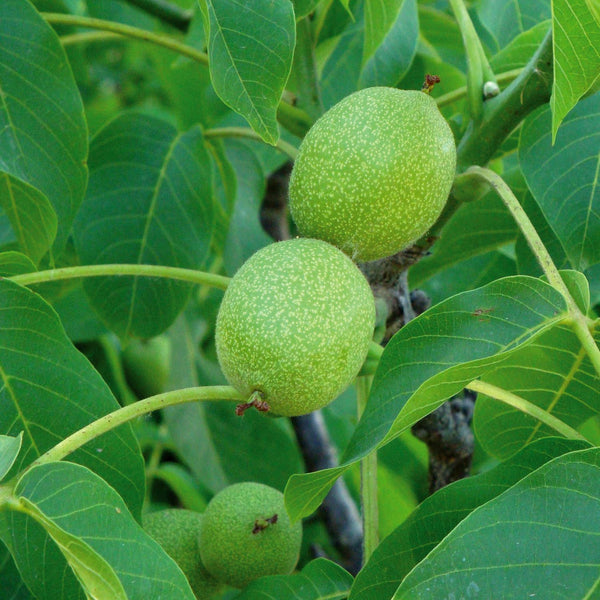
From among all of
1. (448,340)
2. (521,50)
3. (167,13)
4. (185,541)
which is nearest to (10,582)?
(185,541)

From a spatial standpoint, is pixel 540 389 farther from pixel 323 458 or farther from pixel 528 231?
pixel 323 458

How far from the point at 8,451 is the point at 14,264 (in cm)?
36

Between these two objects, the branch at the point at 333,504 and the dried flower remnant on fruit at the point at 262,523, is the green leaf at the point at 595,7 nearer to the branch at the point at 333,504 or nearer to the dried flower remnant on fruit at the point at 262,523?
the dried flower remnant on fruit at the point at 262,523

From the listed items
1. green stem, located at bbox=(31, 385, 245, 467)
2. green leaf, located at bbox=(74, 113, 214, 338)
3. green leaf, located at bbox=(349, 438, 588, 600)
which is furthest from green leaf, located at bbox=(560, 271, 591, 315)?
green leaf, located at bbox=(74, 113, 214, 338)

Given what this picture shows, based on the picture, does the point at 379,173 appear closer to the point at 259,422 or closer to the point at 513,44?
the point at 513,44

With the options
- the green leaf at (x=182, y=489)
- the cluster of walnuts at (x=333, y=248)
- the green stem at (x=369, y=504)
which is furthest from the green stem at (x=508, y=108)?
the green leaf at (x=182, y=489)

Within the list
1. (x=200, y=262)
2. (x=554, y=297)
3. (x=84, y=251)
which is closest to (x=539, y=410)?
(x=554, y=297)

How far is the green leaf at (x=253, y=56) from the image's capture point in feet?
3.32

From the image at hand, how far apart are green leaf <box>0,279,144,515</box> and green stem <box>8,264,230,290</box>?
0.08 metres

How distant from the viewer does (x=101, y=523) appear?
85cm

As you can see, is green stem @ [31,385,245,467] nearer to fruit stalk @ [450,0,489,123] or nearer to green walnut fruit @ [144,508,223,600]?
green walnut fruit @ [144,508,223,600]

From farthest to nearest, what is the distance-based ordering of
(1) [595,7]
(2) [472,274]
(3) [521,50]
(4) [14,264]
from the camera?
(2) [472,274]
(3) [521,50]
(4) [14,264]
(1) [595,7]

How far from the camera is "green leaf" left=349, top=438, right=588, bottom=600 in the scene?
3.22 feet

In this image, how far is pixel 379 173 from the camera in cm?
105
